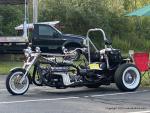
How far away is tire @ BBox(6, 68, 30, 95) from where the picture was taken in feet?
42.5

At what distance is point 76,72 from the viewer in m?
13.6

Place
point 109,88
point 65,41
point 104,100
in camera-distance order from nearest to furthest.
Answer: point 104,100, point 109,88, point 65,41

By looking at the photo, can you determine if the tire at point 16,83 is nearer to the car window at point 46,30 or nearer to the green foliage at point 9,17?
the car window at point 46,30

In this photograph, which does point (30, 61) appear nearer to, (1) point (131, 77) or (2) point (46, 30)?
(1) point (131, 77)

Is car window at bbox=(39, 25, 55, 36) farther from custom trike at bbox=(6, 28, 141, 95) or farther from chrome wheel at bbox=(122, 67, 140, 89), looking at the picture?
chrome wheel at bbox=(122, 67, 140, 89)

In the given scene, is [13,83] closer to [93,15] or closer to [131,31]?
[93,15]

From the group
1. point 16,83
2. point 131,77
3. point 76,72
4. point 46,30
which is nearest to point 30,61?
point 16,83

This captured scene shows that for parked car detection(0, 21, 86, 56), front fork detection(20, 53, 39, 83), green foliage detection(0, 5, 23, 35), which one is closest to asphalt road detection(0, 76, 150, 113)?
front fork detection(20, 53, 39, 83)

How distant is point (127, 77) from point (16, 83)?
109 inches

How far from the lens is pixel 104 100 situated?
39.2 feet

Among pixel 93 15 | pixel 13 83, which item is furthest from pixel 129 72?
pixel 93 15

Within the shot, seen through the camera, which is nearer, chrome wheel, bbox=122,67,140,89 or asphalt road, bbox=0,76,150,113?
asphalt road, bbox=0,76,150,113

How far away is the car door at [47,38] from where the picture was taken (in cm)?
2531

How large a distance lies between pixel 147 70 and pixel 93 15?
19294 mm
